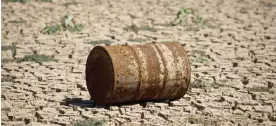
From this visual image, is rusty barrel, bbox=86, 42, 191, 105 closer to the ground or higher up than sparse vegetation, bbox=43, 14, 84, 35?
closer to the ground

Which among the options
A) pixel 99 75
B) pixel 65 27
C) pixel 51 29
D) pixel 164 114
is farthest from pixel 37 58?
pixel 164 114

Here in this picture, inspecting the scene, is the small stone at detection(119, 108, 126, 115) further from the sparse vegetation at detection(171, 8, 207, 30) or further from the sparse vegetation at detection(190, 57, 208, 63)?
the sparse vegetation at detection(171, 8, 207, 30)

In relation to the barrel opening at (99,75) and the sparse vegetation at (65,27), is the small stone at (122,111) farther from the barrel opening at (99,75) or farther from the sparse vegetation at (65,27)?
the sparse vegetation at (65,27)

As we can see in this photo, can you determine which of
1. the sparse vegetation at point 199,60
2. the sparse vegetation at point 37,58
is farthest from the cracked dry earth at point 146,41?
the sparse vegetation at point 37,58

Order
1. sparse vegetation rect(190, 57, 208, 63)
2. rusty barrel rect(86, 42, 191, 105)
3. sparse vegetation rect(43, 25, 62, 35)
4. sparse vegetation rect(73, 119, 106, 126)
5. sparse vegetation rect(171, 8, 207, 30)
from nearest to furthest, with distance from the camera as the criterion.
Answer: sparse vegetation rect(73, 119, 106, 126) < rusty barrel rect(86, 42, 191, 105) < sparse vegetation rect(190, 57, 208, 63) < sparse vegetation rect(43, 25, 62, 35) < sparse vegetation rect(171, 8, 207, 30)

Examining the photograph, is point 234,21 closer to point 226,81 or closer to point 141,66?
point 226,81

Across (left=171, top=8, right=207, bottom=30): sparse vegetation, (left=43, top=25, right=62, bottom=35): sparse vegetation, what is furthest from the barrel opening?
(left=171, top=8, right=207, bottom=30): sparse vegetation

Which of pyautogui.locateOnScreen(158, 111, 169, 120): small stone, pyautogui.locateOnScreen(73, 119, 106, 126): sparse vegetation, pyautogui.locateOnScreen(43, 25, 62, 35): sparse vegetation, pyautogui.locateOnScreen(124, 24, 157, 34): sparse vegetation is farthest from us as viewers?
pyautogui.locateOnScreen(124, 24, 157, 34): sparse vegetation
